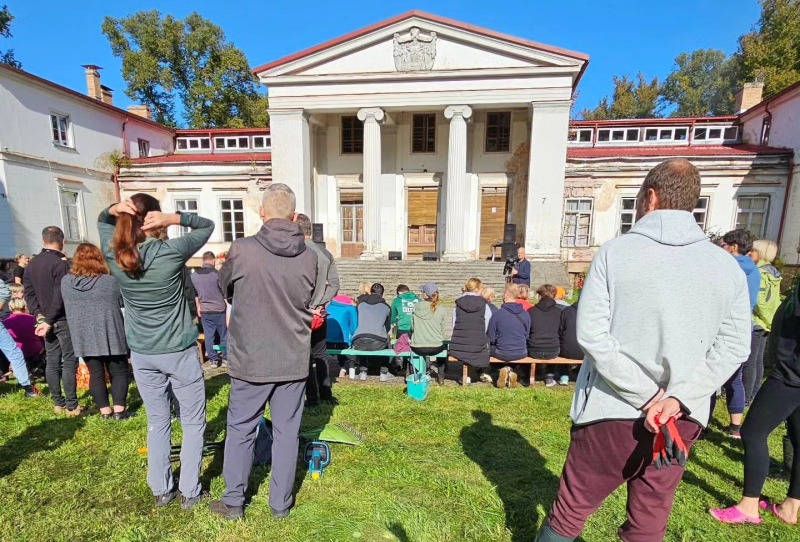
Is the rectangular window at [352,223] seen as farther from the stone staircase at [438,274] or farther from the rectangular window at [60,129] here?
the rectangular window at [60,129]

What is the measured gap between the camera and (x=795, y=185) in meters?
14.0

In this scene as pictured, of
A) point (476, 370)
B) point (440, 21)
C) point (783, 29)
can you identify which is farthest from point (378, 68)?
point (783, 29)

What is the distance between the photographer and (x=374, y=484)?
2.96 m

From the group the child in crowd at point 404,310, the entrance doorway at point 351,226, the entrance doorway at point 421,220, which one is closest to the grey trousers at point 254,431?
the child in crowd at point 404,310

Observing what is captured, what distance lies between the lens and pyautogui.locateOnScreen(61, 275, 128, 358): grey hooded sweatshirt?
12.0 feet

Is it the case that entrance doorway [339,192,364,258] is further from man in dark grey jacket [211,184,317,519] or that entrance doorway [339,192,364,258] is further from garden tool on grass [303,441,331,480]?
man in dark grey jacket [211,184,317,519]

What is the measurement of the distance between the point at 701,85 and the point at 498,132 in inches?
1756

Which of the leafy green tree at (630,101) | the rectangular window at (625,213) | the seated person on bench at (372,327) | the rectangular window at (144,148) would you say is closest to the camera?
the seated person on bench at (372,327)

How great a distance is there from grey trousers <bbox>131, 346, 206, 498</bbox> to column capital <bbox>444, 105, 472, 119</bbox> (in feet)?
45.5

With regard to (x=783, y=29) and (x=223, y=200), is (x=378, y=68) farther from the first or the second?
(x=783, y=29)

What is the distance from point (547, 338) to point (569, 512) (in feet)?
12.4

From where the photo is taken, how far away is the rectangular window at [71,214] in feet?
48.8

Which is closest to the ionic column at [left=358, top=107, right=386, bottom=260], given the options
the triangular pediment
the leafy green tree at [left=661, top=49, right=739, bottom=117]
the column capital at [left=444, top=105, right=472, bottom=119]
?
the triangular pediment

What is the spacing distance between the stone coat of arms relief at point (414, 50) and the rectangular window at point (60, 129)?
13211 mm
